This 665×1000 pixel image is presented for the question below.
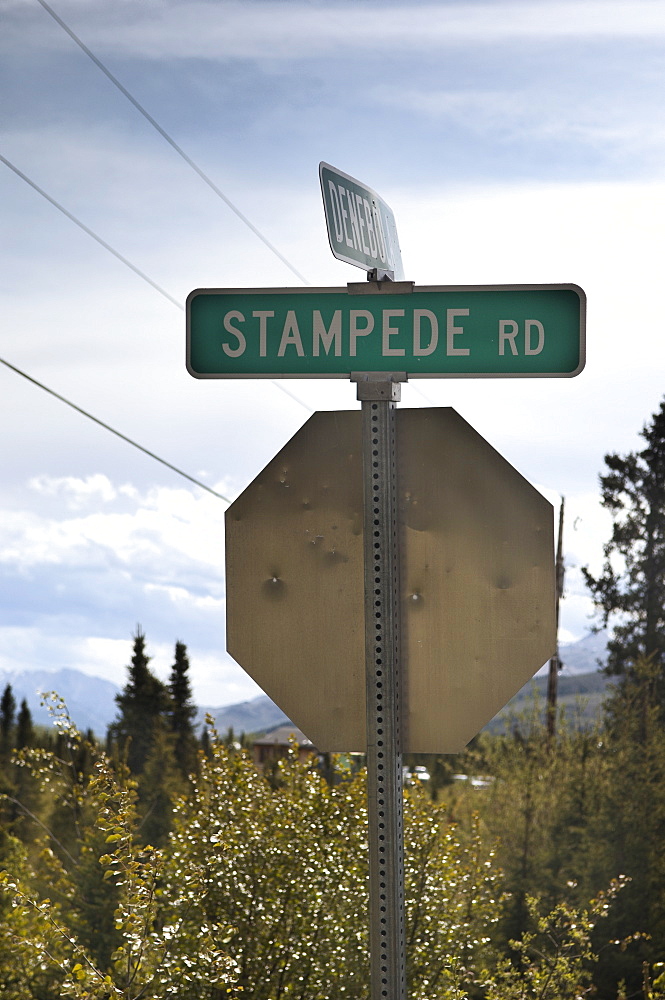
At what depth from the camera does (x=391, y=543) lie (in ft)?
7.54

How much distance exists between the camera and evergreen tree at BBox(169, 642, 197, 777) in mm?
43125

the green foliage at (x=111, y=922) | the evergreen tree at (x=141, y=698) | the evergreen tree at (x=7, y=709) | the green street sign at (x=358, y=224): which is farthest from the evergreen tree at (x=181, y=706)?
the green street sign at (x=358, y=224)

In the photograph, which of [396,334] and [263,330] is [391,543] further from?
[263,330]

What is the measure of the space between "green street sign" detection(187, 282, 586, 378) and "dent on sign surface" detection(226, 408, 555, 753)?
161mm

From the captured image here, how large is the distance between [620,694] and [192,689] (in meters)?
27.2

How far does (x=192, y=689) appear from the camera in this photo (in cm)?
4641

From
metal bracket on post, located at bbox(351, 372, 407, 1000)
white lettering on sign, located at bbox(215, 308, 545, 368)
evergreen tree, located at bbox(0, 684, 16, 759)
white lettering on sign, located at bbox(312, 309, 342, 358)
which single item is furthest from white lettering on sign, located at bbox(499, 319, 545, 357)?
evergreen tree, located at bbox(0, 684, 16, 759)

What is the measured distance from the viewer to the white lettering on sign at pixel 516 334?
2.43 m

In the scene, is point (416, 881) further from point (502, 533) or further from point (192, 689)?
point (192, 689)

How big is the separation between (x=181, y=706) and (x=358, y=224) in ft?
144

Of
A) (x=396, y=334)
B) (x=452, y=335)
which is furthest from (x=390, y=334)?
(x=452, y=335)

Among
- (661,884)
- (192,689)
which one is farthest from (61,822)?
(661,884)

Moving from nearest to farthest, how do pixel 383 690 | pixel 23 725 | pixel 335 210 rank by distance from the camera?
pixel 383 690, pixel 335 210, pixel 23 725

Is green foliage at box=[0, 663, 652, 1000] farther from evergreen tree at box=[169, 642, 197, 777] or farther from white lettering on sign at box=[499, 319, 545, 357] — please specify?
evergreen tree at box=[169, 642, 197, 777]
